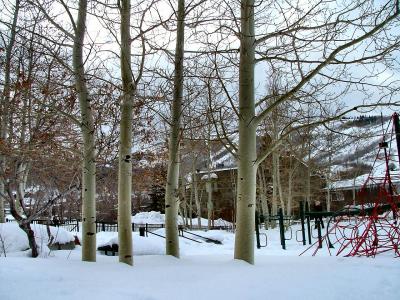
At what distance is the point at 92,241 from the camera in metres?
6.64

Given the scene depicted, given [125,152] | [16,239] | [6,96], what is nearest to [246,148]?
[125,152]

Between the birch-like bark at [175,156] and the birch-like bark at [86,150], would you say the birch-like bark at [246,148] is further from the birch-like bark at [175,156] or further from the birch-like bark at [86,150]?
the birch-like bark at [86,150]

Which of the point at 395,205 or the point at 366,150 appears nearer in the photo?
the point at 395,205

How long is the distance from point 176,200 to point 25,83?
3.42 metres

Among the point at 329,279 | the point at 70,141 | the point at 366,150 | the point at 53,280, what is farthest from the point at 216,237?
the point at 366,150

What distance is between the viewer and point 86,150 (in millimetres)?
6754

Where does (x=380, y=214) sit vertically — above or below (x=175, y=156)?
below

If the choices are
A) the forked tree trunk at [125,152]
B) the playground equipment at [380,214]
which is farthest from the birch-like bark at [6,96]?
the playground equipment at [380,214]

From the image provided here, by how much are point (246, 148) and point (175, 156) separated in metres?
1.62

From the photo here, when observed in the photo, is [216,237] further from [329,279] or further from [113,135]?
[329,279]

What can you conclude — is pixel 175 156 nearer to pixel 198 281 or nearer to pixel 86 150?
pixel 86 150

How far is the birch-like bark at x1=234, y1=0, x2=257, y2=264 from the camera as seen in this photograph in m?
6.58

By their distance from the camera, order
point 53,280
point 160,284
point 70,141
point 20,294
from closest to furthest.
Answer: point 20,294 < point 53,280 < point 160,284 < point 70,141

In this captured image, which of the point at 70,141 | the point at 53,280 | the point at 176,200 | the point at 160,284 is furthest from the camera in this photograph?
the point at 70,141
